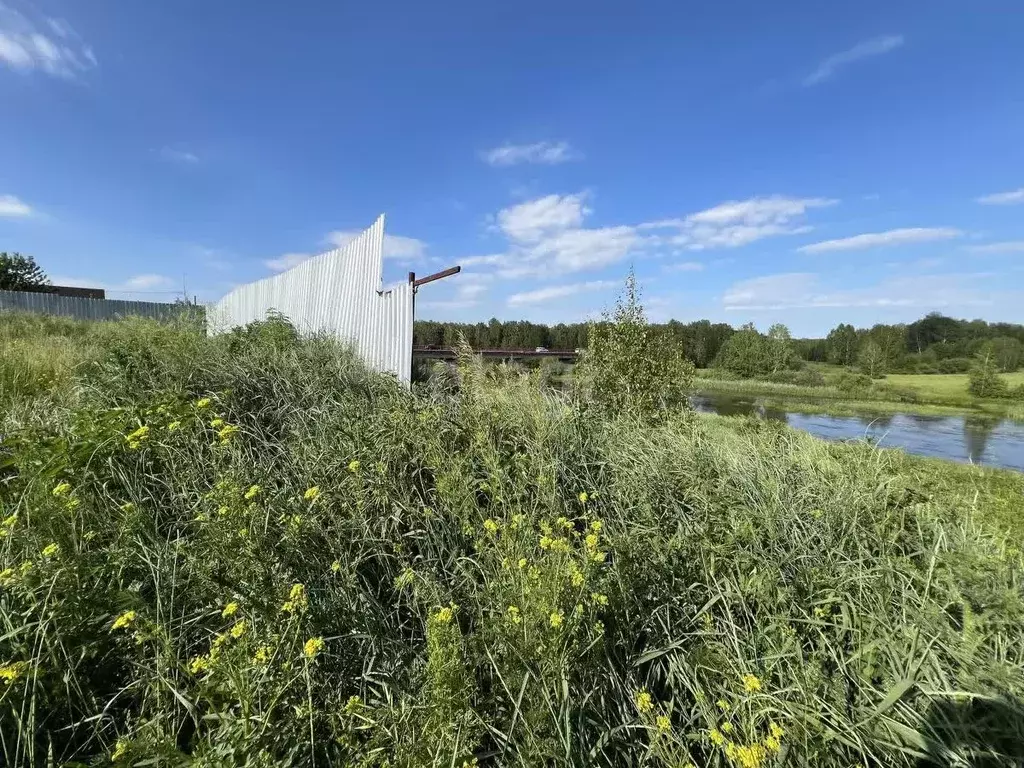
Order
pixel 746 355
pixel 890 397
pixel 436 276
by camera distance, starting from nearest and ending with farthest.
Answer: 1. pixel 436 276
2. pixel 890 397
3. pixel 746 355

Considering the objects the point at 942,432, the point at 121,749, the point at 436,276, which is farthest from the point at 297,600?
the point at 942,432

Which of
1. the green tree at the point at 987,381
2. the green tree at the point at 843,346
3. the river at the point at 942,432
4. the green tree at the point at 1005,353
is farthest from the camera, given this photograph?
the green tree at the point at 843,346

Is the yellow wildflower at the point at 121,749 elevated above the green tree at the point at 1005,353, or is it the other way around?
the green tree at the point at 1005,353

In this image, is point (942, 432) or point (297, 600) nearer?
point (297, 600)

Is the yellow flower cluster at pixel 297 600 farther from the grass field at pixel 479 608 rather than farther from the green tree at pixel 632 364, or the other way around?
the green tree at pixel 632 364

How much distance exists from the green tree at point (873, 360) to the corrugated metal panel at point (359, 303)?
128ft

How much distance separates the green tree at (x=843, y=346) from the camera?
122 feet

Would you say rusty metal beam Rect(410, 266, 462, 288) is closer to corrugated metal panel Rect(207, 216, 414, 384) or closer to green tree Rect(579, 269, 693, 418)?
corrugated metal panel Rect(207, 216, 414, 384)

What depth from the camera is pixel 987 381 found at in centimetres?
2714

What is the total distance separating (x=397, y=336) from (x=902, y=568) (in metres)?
4.57

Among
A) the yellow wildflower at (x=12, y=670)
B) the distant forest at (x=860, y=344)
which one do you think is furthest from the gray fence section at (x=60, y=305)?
the yellow wildflower at (x=12, y=670)

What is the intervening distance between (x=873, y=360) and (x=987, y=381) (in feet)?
22.2

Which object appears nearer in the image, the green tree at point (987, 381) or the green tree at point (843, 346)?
the green tree at point (987, 381)

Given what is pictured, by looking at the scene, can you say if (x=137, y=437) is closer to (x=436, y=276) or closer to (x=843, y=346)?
(x=436, y=276)
